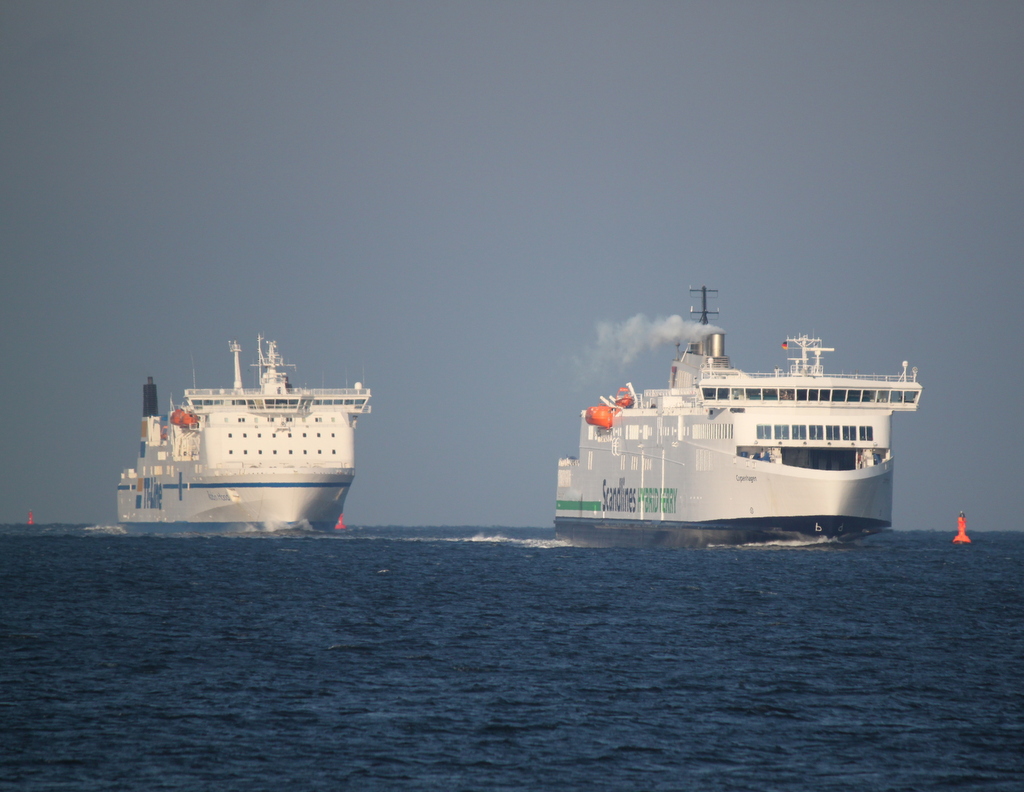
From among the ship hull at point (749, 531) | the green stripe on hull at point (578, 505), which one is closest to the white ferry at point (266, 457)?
the green stripe on hull at point (578, 505)

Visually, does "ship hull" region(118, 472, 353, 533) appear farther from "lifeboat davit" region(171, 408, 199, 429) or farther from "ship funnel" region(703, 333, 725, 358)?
"ship funnel" region(703, 333, 725, 358)

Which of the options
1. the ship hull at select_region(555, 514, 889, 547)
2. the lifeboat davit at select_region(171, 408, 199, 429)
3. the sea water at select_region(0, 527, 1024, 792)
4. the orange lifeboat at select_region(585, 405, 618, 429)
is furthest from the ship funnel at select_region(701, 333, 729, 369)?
the lifeboat davit at select_region(171, 408, 199, 429)

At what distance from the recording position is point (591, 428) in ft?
268

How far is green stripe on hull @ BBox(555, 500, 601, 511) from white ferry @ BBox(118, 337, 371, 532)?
20.1m

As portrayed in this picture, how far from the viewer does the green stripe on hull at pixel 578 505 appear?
8012cm

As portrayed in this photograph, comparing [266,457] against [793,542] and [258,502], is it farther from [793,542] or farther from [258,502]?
[793,542]

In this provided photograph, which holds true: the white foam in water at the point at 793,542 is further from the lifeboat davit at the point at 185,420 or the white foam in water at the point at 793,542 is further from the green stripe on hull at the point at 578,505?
the lifeboat davit at the point at 185,420

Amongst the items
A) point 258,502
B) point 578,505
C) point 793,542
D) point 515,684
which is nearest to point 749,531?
point 793,542

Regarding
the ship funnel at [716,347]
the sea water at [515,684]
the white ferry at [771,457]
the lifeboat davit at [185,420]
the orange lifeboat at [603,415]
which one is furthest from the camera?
the lifeboat davit at [185,420]

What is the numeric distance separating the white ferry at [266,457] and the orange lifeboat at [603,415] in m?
26.4

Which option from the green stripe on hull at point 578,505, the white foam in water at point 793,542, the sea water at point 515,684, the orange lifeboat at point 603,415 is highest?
the orange lifeboat at point 603,415

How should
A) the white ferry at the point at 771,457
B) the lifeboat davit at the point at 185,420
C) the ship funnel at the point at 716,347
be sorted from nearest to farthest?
the white ferry at the point at 771,457 → the ship funnel at the point at 716,347 → the lifeboat davit at the point at 185,420

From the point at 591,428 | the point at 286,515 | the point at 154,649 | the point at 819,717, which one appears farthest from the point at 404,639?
the point at 286,515

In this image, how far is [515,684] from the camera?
27.3 meters
